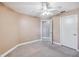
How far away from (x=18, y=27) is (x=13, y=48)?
60cm

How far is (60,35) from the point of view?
5.64 feet

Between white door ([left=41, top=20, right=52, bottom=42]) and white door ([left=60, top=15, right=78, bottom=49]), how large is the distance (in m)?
0.23

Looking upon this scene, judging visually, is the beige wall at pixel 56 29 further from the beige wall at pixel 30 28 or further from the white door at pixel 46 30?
the beige wall at pixel 30 28

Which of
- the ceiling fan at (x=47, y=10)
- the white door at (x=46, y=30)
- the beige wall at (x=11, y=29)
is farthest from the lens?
the beige wall at (x=11, y=29)

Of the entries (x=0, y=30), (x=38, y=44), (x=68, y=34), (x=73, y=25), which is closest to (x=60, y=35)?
(x=68, y=34)

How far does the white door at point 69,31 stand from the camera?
156 cm

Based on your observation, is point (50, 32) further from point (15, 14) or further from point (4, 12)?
point (4, 12)

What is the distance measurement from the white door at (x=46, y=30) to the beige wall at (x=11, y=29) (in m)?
0.15

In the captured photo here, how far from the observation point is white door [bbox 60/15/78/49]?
Result: 5.11 feet

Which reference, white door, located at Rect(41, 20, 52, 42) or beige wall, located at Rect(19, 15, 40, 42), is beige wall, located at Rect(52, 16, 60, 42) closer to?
white door, located at Rect(41, 20, 52, 42)

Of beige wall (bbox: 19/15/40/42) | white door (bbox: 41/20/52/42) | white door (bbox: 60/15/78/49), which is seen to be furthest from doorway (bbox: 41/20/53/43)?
white door (bbox: 60/15/78/49)

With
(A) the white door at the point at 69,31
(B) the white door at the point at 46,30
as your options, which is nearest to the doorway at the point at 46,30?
(B) the white door at the point at 46,30

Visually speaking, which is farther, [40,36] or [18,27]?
[18,27]

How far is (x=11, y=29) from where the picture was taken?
2.02 metres
